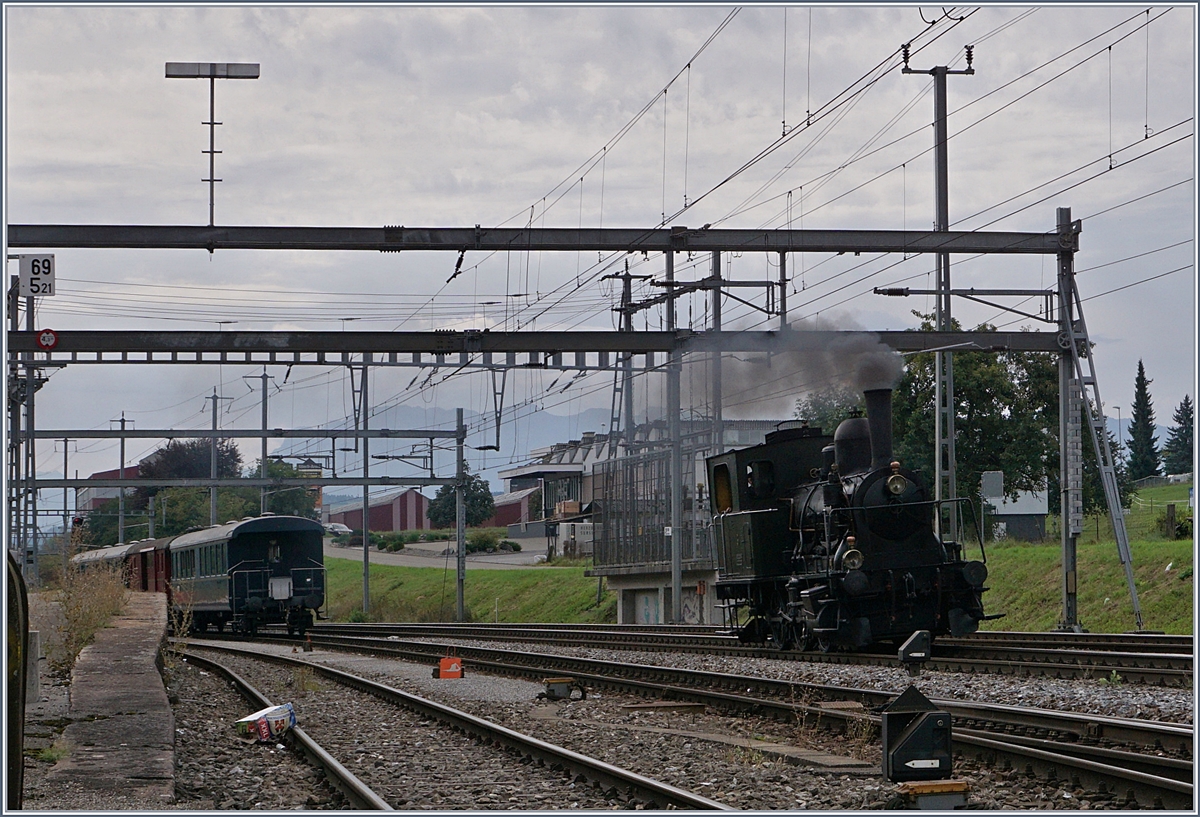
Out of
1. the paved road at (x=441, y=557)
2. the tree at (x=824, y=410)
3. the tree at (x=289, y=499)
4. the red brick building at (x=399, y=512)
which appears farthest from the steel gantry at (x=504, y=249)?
the red brick building at (x=399, y=512)

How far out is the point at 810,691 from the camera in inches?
520

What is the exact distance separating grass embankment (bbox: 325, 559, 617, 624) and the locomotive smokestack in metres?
24.5

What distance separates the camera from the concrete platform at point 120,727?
27.3 feet

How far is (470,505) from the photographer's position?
91250mm

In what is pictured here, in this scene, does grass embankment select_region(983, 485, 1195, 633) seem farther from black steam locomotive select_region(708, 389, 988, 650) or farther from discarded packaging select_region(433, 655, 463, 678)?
discarded packaging select_region(433, 655, 463, 678)

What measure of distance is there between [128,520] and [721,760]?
8961 cm

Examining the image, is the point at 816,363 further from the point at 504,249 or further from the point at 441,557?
the point at 441,557

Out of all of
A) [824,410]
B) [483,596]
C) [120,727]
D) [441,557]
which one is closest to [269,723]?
[120,727]

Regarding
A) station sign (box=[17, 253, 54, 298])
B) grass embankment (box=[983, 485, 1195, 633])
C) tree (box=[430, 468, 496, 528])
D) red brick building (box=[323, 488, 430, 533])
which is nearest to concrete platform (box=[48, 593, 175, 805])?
station sign (box=[17, 253, 54, 298])

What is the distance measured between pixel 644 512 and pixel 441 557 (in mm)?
40828

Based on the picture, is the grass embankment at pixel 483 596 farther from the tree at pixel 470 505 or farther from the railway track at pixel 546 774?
the railway track at pixel 546 774

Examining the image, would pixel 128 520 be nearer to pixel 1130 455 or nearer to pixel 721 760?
pixel 1130 455

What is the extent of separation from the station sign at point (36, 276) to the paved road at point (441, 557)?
146 feet

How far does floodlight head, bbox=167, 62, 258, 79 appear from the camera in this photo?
1892 centimetres
